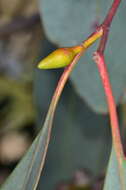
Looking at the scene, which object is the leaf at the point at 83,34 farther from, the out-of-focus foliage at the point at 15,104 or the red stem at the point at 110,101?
the out-of-focus foliage at the point at 15,104

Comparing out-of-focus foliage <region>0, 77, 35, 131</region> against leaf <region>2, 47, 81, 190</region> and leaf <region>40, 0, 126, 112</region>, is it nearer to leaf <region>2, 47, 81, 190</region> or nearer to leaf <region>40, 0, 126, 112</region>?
leaf <region>40, 0, 126, 112</region>

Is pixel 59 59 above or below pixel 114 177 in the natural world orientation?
above

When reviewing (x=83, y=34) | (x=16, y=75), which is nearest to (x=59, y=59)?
(x=83, y=34)

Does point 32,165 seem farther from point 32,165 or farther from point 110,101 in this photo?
point 110,101

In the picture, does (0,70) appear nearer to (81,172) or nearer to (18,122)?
(18,122)

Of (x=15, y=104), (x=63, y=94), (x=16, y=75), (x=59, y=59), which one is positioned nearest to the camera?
A: (x=59, y=59)

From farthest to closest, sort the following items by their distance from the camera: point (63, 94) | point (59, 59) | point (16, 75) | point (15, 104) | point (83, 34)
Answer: point (16, 75), point (15, 104), point (63, 94), point (83, 34), point (59, 59)
